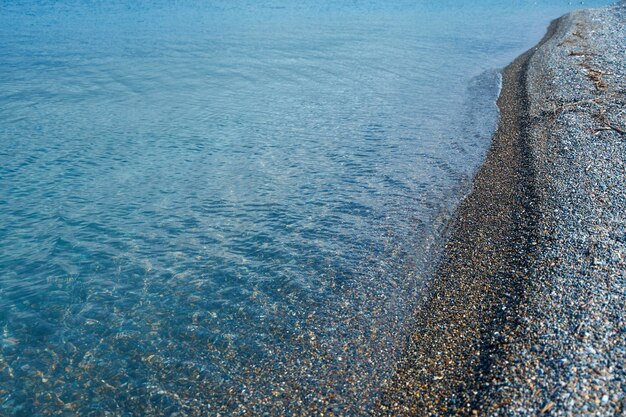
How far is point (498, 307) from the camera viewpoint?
27.6ft

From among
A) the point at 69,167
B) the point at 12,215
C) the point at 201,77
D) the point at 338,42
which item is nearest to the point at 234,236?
the point at 12,215

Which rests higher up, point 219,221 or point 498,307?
point 498,307

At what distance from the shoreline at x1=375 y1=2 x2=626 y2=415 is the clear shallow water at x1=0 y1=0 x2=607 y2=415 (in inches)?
19.5

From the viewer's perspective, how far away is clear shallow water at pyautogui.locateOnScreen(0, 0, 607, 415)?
7.73 m

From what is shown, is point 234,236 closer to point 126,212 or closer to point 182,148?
point 126,212

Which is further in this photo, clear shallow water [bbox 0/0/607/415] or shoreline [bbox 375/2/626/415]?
clear shallow water [bbox 0/0/607/415]

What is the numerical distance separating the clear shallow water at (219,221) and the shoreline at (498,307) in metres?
0.49

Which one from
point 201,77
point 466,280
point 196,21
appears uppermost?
point 196,21

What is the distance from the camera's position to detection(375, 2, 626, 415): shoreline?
653 cm

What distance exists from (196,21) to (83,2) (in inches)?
830

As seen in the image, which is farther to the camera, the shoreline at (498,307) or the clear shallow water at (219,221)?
the clear shallow water at (219,221)

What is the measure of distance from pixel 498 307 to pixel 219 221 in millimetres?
7208

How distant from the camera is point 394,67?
2928 cm

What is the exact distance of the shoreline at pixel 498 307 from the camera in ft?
21.4
